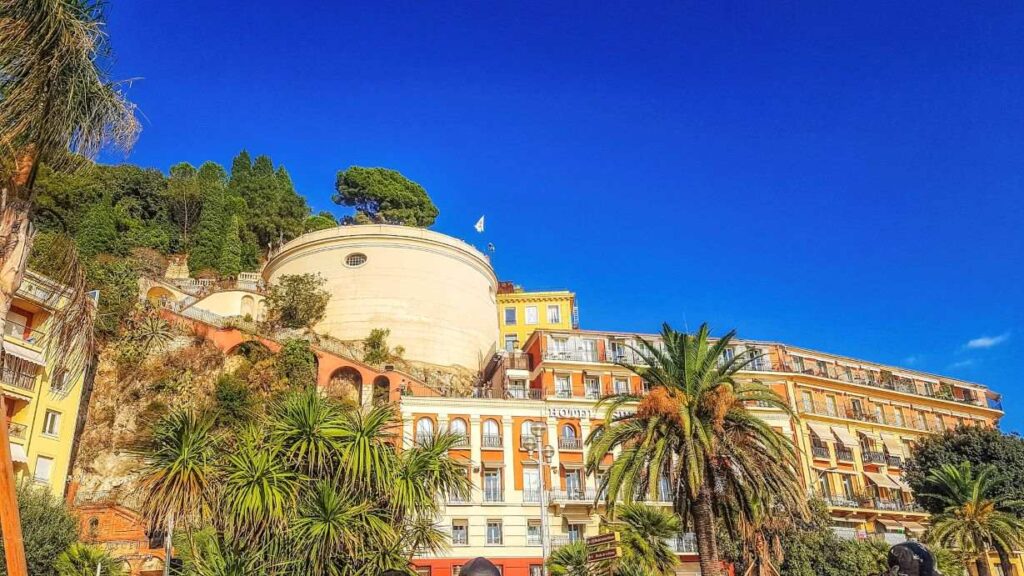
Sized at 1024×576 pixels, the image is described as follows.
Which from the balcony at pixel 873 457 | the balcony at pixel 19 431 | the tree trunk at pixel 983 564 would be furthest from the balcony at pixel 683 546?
the balcony at pixel 19 431

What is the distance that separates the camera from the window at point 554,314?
200ft

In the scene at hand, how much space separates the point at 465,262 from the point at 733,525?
125 ft

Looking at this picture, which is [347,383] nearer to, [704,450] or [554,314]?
[554,314]

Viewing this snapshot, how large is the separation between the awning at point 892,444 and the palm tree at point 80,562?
46119 mm

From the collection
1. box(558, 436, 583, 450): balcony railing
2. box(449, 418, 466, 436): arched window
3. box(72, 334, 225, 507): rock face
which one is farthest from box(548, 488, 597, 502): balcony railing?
box(72, 334, 225, 507): rock face

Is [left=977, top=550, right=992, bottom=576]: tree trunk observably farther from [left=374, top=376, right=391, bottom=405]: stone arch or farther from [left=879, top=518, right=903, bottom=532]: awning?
[left=374, top=376, right=391, bottom=405]: stone arch

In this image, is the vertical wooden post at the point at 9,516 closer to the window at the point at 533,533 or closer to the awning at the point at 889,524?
the window at the point at 533,533

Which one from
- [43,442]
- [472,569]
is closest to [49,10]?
[472,569]

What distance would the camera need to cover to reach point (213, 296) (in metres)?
51.0

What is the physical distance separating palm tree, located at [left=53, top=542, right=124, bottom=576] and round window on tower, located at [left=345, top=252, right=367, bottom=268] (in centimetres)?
3316

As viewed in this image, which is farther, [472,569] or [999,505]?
[999,505]

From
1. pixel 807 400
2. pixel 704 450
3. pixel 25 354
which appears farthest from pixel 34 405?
pixel 807 400

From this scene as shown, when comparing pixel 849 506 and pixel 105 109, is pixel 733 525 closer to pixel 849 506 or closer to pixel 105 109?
pixel 105 109

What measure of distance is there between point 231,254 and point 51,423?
2801cm
